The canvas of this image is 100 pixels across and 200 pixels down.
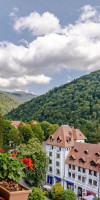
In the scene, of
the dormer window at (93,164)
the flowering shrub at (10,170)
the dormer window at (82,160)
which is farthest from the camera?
the dormer window at (82,160)

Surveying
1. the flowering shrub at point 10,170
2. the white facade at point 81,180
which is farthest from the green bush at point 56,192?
the flowering shrub at point 10,170

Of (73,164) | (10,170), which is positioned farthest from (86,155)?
(10,170)

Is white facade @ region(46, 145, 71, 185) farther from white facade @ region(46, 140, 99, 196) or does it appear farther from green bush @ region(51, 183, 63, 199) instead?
green bush @ region(51, 183, 63, 199)

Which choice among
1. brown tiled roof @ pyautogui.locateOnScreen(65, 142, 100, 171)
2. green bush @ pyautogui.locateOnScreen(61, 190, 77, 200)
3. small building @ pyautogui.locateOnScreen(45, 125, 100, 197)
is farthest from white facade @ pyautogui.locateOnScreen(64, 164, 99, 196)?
green bush @ pyautogui.locateOnScreen(61, 190, 77, 200)

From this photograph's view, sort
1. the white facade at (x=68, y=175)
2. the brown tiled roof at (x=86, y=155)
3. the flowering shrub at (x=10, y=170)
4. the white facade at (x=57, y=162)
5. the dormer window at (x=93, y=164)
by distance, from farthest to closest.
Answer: the white facade at (x=57, y=162), the brown tiled roof at (x=86, y=155), the dormer window at (x=93, y=164), the white facade at (x=68, y=175), the flowering shrub at (x=10, y=170)

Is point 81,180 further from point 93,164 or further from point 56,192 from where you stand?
point 56,192

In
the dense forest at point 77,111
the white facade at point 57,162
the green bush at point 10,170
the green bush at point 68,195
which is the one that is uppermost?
the dense forest at point 77,111

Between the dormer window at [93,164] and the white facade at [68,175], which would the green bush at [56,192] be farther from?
the dormer window at [93,164]

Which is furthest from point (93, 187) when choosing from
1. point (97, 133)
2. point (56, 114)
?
point (56, 114)

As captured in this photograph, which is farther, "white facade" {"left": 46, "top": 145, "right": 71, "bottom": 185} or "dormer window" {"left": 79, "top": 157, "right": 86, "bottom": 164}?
"white facade" {"left": 46, "top": 145, "right": 71, "bottom": 185}

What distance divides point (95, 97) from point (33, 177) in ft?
251

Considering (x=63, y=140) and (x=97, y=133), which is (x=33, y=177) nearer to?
(x=63, y=140)

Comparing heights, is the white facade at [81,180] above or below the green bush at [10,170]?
below

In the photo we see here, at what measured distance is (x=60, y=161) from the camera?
38.6m
